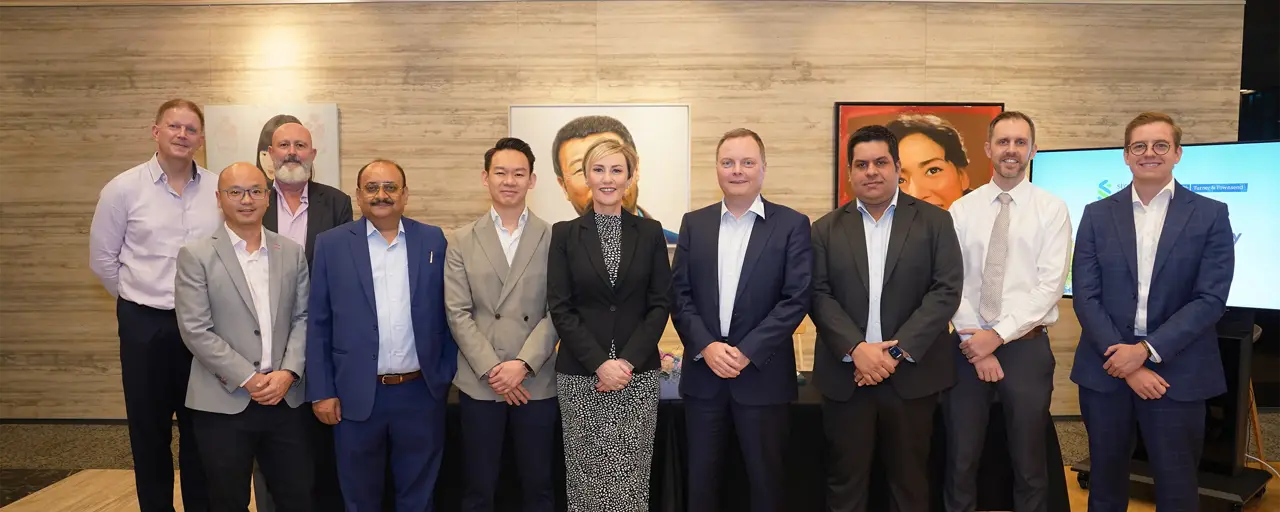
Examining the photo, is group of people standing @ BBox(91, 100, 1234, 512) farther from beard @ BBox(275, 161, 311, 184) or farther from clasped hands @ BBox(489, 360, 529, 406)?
beard @ BBox(275, 161, 311, 184)

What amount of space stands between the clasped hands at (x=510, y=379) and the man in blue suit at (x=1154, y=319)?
222 cm

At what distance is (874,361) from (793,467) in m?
0.75

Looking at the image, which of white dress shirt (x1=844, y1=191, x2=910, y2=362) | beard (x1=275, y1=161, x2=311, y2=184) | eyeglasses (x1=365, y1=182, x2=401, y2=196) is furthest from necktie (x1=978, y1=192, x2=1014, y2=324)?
beard (x1=275, y1=161, x2=311, y2=184)

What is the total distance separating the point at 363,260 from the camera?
2.83 meters

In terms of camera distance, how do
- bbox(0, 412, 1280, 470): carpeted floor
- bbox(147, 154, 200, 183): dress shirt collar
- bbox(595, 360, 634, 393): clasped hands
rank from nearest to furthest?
bbox(595, 360, 634, 393): clasped hands → bbox(147, 154, 200, 183): dress shirt collar → bbox(0, 412, 1280, 470): carpeted floor

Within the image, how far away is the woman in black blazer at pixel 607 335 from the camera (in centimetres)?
270

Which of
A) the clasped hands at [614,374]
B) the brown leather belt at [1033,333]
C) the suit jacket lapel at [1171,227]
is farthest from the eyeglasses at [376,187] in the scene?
the suit jacket lapel at [1171,227]

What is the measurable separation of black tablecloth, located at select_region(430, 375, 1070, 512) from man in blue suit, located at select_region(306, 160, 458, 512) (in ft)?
1.08

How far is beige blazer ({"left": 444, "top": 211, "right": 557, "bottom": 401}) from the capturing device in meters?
2.81

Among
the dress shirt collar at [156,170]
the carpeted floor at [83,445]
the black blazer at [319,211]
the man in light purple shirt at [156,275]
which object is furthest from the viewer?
the carpeted floor at [83,445]

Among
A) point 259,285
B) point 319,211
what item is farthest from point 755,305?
point 319,211

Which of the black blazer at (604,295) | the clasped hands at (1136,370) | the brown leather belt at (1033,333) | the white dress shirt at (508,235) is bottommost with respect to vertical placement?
the clasped hands at (1136,370)

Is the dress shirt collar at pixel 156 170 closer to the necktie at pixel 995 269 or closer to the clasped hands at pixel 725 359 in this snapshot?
the clasped hands at pixel 725 359

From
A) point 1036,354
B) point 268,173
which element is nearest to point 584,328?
point 1036,354
